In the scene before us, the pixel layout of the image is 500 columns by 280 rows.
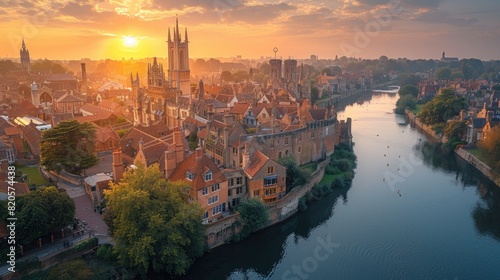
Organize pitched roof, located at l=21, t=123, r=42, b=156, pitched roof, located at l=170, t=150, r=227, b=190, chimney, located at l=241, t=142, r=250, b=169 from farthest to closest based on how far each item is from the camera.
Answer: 1. pitched roof, located at l=21, t=123, r=42, b=156
2. chimney, located at l=241, t=142, r=250, b=169
3. pitched roof, located at l=170, t=150, r=227, b=190

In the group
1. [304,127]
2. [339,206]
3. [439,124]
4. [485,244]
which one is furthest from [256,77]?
[485,244]

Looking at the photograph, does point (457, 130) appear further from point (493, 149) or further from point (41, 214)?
point (41, 214)

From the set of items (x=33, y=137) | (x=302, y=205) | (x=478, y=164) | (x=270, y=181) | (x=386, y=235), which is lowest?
(x=386, y=235)

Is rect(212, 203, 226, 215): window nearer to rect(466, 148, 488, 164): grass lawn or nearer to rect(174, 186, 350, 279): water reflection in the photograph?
rect(174, 186, 350, 279): water reflection

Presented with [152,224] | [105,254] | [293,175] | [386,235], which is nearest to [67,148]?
[105,254]

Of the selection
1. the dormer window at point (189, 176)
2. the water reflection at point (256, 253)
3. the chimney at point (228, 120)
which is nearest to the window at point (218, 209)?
the water reflection at point (256, 253)

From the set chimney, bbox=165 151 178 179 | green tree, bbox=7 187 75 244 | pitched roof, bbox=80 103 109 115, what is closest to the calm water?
chimney, bbox=165 151 178 179

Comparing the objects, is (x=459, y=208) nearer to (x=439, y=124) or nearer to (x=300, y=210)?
(x=300, y=210)
